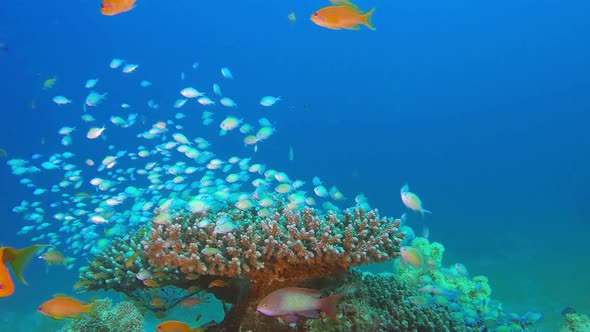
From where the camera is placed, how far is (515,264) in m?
19.1

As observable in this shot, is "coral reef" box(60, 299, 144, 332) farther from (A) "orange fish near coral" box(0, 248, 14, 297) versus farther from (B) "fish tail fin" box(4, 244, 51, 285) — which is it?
(A) "orange fish near coral" box(0, 248, 14, 297)

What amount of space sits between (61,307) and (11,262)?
194cm

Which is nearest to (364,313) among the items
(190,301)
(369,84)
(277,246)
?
(277,246)

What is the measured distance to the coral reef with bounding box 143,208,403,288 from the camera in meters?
4.64

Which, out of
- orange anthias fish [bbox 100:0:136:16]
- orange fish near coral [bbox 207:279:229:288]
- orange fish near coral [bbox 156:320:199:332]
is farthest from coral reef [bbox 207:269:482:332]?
orange anthias fish [bbox 100:0:136:16]

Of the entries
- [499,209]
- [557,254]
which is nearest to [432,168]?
[499,209]

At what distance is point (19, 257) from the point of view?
2.63 m

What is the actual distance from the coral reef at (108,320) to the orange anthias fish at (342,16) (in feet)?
15.0

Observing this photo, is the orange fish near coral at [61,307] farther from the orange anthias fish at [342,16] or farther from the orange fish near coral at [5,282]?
the orange anthias fish at [342,16]

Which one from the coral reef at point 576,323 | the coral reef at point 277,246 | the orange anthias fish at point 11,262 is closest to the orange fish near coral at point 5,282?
the orange anthias fish at point 11,262

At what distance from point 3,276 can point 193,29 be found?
6865cm

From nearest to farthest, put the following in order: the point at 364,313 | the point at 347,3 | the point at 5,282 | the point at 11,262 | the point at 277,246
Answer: the point at 5,282 < the point at 11,262 < the point at 364,313 < the point at 277,246 < the point at 347,3

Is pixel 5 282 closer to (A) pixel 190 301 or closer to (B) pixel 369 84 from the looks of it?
(A) pixel 190 301

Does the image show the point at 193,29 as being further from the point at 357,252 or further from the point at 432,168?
the point at 357,252
